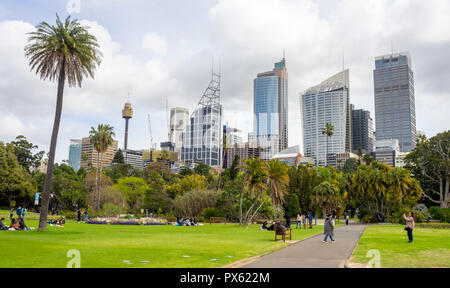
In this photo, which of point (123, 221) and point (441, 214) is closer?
point (123, 221)

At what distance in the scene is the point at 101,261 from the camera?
12.0m

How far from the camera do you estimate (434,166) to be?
238 feet

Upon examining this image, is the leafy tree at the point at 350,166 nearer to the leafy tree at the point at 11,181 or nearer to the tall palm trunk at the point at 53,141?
the leafy tree at the point at 11,181

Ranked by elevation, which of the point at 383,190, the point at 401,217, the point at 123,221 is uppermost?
the point at 383,190

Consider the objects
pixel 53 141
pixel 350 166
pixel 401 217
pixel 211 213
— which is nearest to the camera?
pixel 53 141

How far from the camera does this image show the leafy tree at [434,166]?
7175 centimetres

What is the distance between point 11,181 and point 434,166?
259ft

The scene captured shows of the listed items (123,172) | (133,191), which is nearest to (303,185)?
(133,191)

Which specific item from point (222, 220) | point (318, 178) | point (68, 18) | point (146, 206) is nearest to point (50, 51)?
point (68, 18)

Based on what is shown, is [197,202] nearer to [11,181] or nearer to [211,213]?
[211,213]

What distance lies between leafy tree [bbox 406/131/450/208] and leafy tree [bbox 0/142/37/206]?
2962 inches

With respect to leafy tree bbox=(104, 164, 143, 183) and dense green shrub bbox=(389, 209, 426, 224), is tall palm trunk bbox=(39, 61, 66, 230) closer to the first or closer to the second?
dense green shrub bbox=(389, 209, 426, 224)
